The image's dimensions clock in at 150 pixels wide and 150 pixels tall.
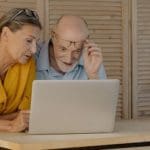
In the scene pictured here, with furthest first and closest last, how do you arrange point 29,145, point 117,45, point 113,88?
1. point 117,45
2. point 113,88
3. point 29,145

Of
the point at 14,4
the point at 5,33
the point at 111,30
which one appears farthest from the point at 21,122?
the point at 111,30

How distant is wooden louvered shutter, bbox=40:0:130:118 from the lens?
2.84 meters

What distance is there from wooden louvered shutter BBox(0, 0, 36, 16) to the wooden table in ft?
3.55

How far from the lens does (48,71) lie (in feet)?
6.76

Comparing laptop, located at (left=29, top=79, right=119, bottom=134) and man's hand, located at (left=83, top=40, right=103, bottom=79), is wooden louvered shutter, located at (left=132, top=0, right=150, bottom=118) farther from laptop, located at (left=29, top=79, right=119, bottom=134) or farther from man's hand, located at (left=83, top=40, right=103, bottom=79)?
laptop, located at (left=29, top=79, right=119, bottom=134)

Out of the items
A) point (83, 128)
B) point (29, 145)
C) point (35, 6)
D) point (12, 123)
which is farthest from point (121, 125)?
point (35, 6)

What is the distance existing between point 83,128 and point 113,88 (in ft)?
0.51

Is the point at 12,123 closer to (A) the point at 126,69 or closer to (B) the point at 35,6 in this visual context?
(B) the point at 35,6

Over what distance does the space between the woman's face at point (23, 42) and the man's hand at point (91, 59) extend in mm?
228

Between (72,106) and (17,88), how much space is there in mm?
341

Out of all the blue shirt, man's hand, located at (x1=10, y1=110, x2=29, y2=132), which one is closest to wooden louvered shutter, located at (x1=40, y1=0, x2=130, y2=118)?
the blue shirt

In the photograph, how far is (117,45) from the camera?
293cm

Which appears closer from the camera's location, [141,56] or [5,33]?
[5,33]

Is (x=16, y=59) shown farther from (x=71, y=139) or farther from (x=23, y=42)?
Result: (x=71, y=139)
